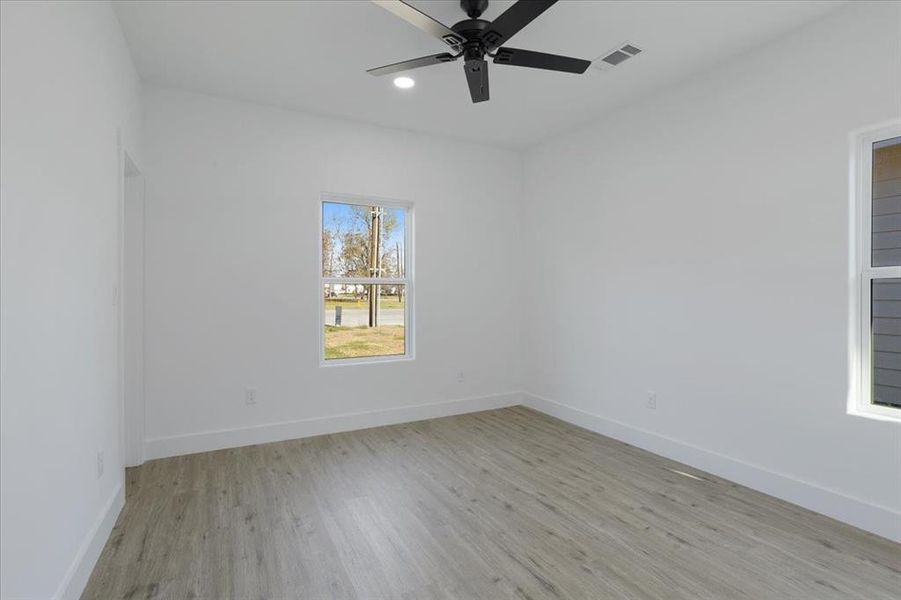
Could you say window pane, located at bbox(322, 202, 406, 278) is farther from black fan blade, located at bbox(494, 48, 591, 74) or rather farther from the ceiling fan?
black fan blade, located at bbox(494, 48, 591, 74)

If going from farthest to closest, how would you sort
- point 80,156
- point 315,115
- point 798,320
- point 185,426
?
point 315,115
point 185,426
point 798,320
point 80,156

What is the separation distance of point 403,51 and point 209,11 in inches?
44.4

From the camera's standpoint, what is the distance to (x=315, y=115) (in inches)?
159

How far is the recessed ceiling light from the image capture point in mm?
3342

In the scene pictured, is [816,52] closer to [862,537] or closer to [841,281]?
[841,281]

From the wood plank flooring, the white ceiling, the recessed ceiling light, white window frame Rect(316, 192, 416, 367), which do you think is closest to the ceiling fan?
the white ceiling

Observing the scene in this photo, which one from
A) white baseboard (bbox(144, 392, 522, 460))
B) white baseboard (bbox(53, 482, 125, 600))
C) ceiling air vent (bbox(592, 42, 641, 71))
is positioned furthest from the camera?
white baseboard (bbox(144, 392, 522, 460))

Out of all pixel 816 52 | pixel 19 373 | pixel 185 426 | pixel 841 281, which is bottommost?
pixel 185 426

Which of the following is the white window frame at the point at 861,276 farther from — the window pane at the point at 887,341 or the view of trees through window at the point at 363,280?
the view of trees through window at the point at 363,280

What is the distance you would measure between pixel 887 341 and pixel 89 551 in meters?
4.16

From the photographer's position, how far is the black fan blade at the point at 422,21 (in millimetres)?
1927

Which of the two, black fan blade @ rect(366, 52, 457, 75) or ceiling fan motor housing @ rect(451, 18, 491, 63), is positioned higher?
ceiling fan motor housing @ rect(451, 18, 491, 63)

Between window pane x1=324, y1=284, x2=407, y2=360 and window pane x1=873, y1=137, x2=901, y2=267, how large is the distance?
356 centimetres

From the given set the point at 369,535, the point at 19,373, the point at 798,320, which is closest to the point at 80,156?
the point at 19,373
